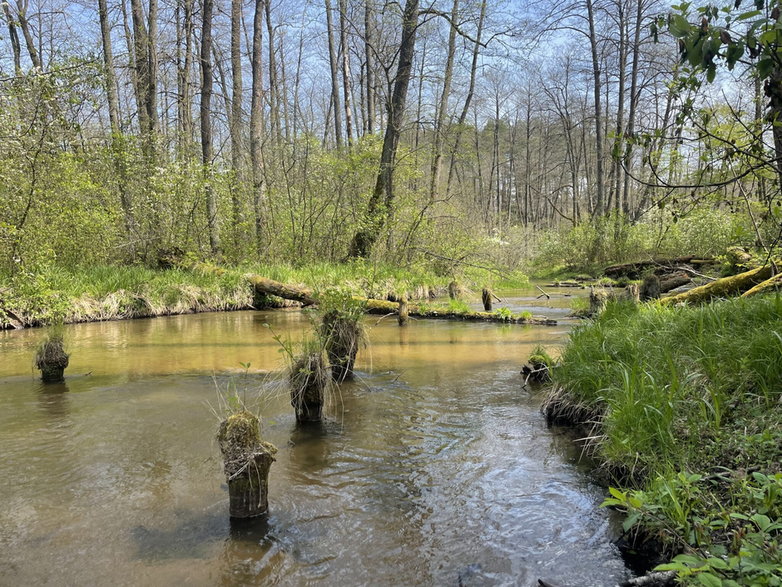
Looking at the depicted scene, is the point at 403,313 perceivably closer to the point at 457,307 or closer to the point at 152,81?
the point at 457,307

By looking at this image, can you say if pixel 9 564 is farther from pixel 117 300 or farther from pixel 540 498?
pixel 117 300

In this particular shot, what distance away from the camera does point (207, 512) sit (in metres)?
3.48

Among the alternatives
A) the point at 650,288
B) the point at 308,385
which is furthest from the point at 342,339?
the point at 650,288

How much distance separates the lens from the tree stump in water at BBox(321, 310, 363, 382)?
21.6 feet

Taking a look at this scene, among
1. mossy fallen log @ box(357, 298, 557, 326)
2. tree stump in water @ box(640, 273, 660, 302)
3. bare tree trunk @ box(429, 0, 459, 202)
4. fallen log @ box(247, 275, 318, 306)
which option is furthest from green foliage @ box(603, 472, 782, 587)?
bare tree trunk @ box(429, 0, 459, 202)

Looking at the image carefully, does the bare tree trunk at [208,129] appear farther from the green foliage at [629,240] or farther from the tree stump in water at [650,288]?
the green foliage at [629,240]

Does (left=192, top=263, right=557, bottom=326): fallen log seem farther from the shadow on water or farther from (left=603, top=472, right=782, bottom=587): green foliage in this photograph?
(left=603, top=472, right=782, bottom=587): green foliage

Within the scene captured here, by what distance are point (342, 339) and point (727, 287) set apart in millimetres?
5927

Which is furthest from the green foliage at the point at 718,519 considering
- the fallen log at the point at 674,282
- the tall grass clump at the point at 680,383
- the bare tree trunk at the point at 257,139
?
the bare tree trunk at the point at 257,139

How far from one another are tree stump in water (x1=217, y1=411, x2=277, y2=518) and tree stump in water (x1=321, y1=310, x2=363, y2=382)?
10.2ft

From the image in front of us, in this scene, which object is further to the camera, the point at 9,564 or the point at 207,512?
the point at 207,512

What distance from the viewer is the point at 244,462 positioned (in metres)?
3.29

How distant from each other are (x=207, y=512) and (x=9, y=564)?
3.50ft

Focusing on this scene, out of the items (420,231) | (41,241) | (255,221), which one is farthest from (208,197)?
(420,231)
